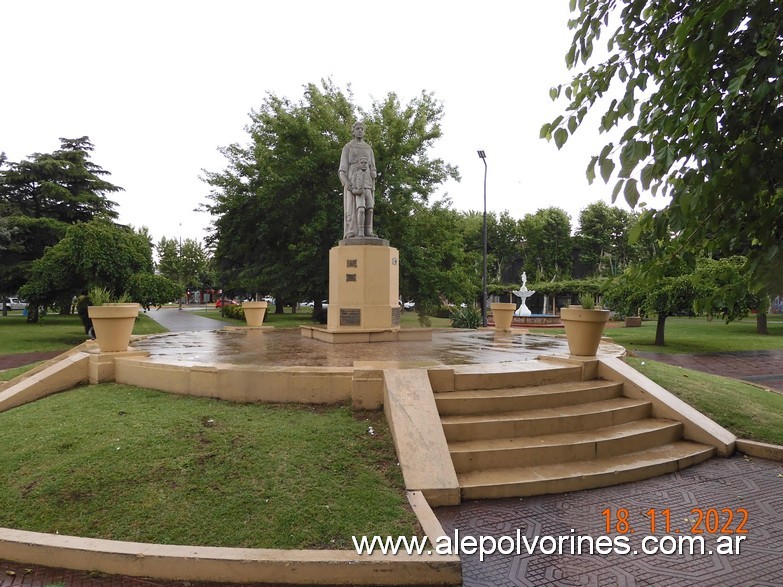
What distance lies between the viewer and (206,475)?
14.4 ft

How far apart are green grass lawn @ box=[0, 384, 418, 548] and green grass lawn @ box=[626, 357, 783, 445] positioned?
4.71 metres

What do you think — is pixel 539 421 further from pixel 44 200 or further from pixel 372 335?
pixel 44 200

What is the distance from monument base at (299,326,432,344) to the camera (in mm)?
10797

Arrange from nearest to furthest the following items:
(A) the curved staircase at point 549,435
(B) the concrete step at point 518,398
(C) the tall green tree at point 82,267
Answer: (A) the curved staircase at point 549,435 → (B) the concrete step at point 518,398 → (C) the tall green tree at point 82,267

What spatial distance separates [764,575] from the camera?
3.41 m

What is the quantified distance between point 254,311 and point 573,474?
11.9 m

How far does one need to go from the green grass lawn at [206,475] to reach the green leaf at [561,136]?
117 inches

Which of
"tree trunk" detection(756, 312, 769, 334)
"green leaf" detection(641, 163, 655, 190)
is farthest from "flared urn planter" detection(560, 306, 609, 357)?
"tree trunk" detection(756, 312, 769, 334)

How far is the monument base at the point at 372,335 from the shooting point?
35.4 feet

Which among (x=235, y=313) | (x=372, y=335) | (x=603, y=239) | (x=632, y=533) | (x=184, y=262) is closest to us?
(x=632, y=533)


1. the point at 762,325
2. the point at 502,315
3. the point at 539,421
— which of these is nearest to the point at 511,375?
the point at 539,421

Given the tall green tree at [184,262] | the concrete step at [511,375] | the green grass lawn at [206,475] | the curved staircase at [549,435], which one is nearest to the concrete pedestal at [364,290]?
the concrete step at [511,375]

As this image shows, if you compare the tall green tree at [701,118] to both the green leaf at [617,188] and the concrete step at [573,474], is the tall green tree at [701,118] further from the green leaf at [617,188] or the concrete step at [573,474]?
the concrete step at [573,474]

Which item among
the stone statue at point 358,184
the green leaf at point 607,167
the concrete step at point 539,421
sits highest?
the stone statue at point 358,184
